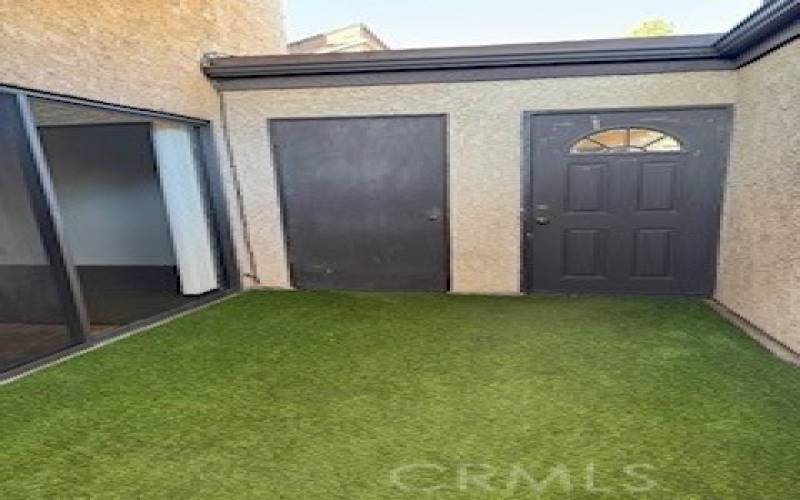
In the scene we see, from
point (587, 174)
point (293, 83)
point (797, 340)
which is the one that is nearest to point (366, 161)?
point (293, 83)

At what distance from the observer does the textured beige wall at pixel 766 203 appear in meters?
3.22

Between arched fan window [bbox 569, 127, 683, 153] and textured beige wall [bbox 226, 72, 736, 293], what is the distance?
10.1 inches

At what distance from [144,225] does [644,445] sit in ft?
18.5

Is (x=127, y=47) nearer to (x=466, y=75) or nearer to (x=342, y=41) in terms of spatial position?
(x=466, y=75)

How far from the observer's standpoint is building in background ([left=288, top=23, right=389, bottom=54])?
25.4 ft

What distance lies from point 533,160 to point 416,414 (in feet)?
9.88

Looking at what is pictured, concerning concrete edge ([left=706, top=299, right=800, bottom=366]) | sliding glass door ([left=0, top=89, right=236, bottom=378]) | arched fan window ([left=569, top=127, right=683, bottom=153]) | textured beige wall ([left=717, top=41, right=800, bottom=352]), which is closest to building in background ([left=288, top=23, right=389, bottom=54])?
sliding glass door ([left=0, top=89, right=236, bottom=378])

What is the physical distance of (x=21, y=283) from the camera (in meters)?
4.30

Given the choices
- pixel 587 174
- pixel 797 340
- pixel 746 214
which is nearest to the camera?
pixel 797 340

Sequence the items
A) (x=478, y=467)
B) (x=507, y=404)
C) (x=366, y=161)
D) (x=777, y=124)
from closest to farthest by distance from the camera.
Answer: (x=478, y=467) → (x=507, y=404) → (x=777, y=124) → (x=366, y=161)

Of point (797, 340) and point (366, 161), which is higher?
point (366, 161)

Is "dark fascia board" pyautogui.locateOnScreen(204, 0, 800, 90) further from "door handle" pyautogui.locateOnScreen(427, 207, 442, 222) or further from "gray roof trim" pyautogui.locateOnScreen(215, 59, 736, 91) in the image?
"door handle" pyautogui.locateOnScreen(427, 207, 442, 222)

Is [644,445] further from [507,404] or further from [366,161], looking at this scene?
[366,161]

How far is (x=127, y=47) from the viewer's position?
378cm
